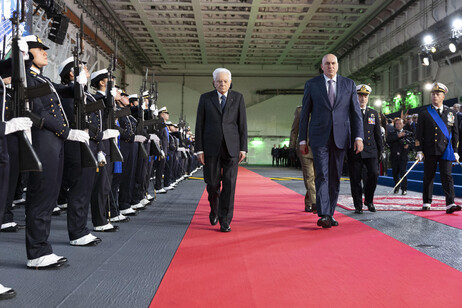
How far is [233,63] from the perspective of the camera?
2939 cm

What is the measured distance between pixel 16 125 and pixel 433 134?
489 cm

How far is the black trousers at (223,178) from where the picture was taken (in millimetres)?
4082

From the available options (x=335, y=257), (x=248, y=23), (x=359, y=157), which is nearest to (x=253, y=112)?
(x=248, y=23)

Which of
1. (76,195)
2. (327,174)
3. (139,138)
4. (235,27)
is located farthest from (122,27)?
(76,195)

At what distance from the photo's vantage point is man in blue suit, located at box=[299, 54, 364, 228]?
4156mm

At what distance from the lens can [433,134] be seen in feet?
18.0

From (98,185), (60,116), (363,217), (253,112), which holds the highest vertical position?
(253,112)

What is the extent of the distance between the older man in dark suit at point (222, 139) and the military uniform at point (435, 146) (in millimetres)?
2710

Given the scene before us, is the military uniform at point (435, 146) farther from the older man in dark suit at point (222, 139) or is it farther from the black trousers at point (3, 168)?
the black trousers at point (3, 168)

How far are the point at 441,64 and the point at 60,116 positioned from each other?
56.7ft

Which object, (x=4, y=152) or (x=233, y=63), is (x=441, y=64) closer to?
(x=233, y=63)

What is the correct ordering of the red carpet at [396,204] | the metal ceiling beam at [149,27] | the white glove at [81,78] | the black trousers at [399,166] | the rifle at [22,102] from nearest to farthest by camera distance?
the rifle at [22,102], the white glove at [81,78], the red carpet at [396,204], the black trousers at [399,166], the metal ceiling beam at [149,27]

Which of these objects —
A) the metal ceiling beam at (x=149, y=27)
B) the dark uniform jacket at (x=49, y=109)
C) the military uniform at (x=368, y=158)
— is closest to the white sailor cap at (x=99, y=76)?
the dark uniform jacket at (x=49, y=109)

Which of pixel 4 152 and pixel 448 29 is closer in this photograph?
pixel 4 152
